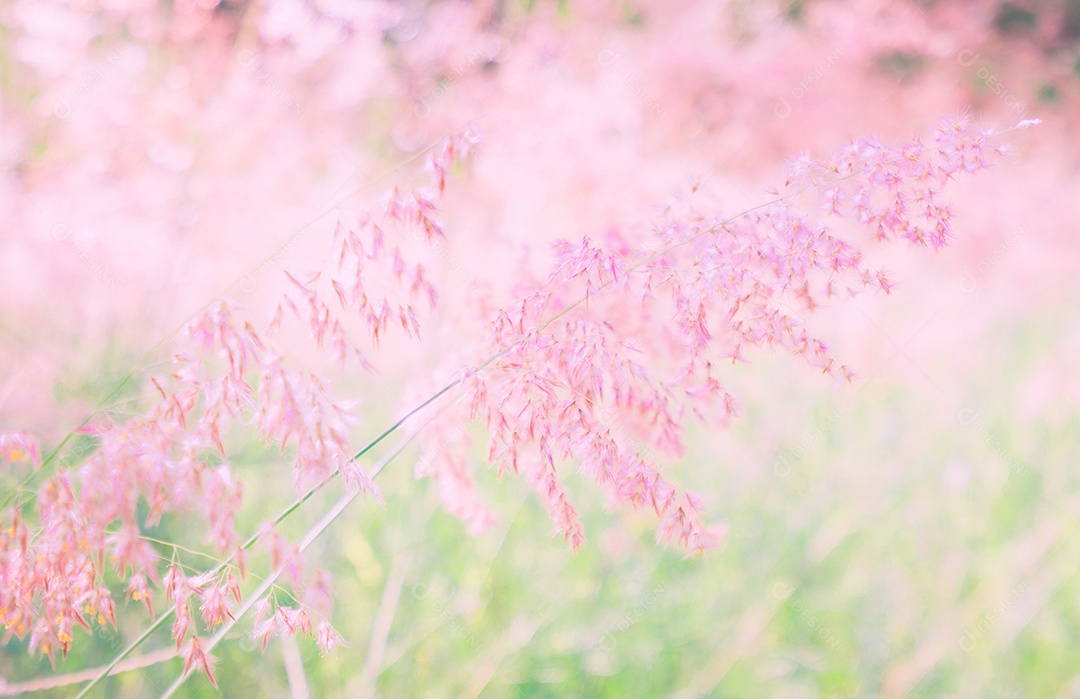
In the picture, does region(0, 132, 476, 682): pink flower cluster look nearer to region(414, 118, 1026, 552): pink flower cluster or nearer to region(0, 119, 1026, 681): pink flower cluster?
region(0, 119, 1026, 681): pink flower cluster

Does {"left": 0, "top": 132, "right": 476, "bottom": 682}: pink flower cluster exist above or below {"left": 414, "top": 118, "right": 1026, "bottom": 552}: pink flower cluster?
above

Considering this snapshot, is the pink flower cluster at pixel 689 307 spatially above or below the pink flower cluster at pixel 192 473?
below

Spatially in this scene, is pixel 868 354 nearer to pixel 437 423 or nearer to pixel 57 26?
pixel 437 423

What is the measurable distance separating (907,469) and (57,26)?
352 cm

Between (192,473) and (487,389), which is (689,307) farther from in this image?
(192,473)

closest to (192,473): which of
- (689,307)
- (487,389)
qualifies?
(487,389)

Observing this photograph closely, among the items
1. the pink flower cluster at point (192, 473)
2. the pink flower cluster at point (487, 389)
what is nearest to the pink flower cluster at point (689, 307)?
the pink flower cluster at point (487, 389)

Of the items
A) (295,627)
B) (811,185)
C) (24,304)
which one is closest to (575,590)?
(295,627)

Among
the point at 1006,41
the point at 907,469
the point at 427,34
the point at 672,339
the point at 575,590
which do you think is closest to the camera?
the point at 672,339

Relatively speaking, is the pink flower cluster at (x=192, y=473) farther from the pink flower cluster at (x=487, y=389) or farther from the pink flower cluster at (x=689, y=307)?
the pink flower cluster at (x=689, y=307)

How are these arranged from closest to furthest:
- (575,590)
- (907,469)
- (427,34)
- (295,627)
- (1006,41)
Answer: (295,627) < (575,590) < (907,469) < (427,34) < (1006,41)

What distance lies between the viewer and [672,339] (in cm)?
138

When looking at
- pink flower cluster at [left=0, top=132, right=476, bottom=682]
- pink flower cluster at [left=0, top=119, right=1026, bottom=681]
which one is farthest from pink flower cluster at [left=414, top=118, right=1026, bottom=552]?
pink flower cluster at [left=0, top=132, right=476, bottom=682]

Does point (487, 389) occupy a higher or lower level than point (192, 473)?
lower
